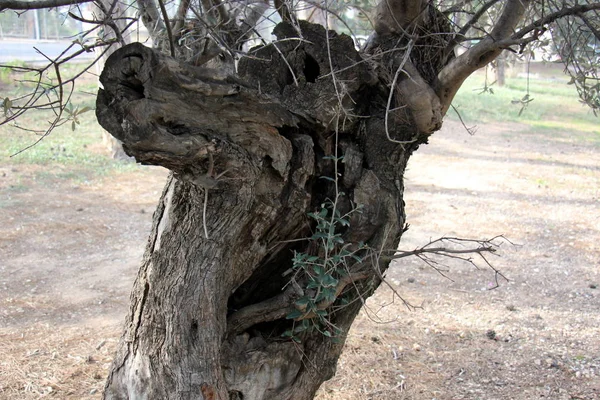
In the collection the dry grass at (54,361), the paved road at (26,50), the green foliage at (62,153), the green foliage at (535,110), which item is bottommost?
the dry grass at (54,361)

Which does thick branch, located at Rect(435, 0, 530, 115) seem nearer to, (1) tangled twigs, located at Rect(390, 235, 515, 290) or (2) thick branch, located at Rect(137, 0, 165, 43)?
(1) tangled twigs, located at Rect(390, 235, 515, 290)

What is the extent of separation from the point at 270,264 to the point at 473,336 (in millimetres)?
2740

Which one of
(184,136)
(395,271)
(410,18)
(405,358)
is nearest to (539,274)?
(395,271)

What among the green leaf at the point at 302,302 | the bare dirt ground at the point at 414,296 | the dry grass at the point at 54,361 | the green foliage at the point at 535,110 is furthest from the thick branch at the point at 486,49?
the green foliage at the point at 535,110

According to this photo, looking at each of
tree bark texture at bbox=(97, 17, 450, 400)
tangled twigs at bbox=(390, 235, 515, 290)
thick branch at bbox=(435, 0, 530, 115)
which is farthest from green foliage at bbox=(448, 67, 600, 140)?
tree bark texture at bbox=(97, 17, 450, 400)

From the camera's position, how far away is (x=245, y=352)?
3145 millimetres

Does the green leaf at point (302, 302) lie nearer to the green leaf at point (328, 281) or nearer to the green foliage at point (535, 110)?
the green leaf at point (328, 281)

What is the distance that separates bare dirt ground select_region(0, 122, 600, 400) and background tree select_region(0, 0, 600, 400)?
3.14ft

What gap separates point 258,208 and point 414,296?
12.0 ft

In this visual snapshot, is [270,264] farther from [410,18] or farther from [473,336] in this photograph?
[473,336]

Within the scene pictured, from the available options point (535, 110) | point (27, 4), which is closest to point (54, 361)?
point (27, 4)

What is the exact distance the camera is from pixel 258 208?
2902 millimetres

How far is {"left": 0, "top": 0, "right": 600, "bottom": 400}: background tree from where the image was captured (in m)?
2.71

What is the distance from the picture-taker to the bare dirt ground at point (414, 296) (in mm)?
4566
